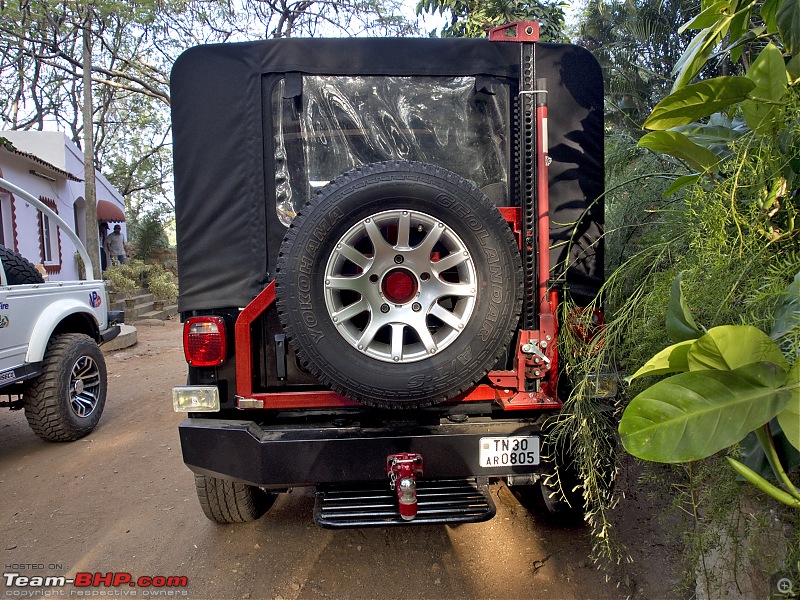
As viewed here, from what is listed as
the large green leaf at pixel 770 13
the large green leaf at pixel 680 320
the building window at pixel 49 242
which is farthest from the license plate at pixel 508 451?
the building window at pixel 49 242

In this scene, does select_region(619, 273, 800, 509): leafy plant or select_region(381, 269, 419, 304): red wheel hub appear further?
select_region(381, 269, 419, 304): red wheel hub

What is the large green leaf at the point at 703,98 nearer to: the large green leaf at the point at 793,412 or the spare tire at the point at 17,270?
the large green leaf at the point at 793,412

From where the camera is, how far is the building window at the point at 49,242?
15.0 m

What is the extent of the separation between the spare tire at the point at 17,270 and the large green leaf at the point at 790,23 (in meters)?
5.75

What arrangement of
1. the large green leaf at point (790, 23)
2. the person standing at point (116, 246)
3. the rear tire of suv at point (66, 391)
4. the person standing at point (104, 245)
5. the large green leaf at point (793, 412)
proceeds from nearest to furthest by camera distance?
the large green leaf at point (793, 412) → the large green leaf at point (790, 23) → the rear tire of suv at point (66, 391) → the person standing at point (116, 246) → the person standing at point (104, 245)

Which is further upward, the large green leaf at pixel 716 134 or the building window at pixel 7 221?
the building window at pixel 7 221

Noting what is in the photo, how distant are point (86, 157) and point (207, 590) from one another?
13.6 m

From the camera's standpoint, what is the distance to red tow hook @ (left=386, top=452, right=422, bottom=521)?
8.05ft

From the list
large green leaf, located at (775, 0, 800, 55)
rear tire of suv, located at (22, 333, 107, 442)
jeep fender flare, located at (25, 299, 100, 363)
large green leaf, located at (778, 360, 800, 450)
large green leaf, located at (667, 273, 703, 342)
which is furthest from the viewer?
rear tire of suv, located at (22, 333, 107, 442)

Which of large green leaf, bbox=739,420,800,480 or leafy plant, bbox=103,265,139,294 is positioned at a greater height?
leafy plant, bbox=103,265,139,294

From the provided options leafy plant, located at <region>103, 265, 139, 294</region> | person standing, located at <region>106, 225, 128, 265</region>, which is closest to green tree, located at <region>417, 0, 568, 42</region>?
leafy plant, located at <region>103, 265, 139, 294</region>

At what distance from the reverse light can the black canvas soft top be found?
0.42 meters

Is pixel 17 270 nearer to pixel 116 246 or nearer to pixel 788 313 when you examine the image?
pixel 788 313

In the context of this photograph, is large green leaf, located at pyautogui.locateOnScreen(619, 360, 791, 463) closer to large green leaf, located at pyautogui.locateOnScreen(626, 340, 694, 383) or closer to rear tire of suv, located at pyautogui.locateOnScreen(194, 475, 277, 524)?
large green leaf, located at pyautogui.locateOnScreen(626, 340, 694, 383)
